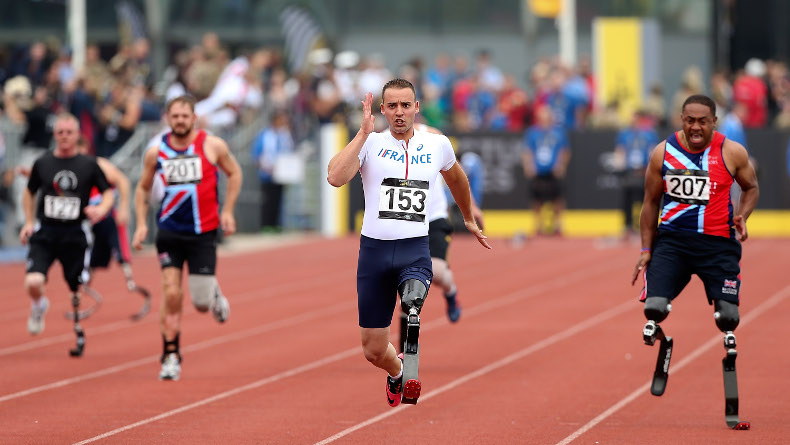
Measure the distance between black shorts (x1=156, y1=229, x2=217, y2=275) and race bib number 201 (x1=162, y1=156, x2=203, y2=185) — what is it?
0.40m

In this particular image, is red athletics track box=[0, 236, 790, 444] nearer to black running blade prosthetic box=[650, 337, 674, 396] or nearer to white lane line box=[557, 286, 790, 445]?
white lane line box=[557, 286, 790, 445]

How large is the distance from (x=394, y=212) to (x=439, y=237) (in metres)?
3.92

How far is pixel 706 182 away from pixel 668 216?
0.35 metres

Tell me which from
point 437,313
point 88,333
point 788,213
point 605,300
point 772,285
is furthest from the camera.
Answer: point 788,213

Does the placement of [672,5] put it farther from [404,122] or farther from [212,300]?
[404,122]

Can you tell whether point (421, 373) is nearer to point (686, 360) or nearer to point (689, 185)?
point (686, 360)

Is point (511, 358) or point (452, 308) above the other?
point (452, 308)

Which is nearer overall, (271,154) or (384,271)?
(384,271)

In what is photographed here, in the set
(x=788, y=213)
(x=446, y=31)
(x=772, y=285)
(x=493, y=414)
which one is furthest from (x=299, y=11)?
(x=493, y=414)

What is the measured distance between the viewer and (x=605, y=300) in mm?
17797

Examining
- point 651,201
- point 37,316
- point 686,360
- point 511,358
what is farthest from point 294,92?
point 651,201

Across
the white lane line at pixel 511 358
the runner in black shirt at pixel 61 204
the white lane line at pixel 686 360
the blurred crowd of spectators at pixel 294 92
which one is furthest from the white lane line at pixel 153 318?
the white lane line at pixel 686 360

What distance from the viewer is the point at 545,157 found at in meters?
26.3

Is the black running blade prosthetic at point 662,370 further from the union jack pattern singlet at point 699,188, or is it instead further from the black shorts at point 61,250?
the black shorts at point 61,250
